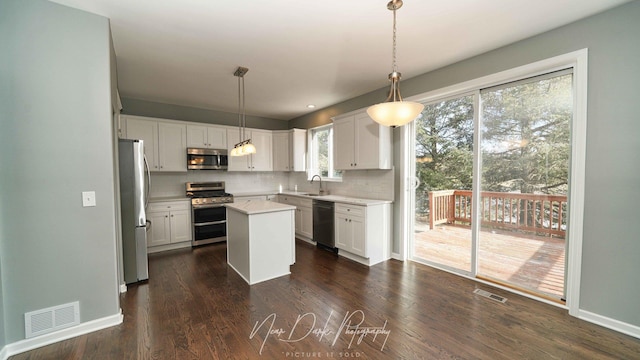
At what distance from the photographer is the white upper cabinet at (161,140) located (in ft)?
14.4

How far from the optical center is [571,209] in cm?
238

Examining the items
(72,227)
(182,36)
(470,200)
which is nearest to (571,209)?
(470,200)

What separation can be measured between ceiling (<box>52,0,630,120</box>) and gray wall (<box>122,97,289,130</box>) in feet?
2.60

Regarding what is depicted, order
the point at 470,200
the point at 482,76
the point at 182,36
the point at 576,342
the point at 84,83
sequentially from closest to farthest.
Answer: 1. the point at 576,342
2. the point at 84,83
3. the point at 182,36
4. the point at 482,76
5. the point at 470,200

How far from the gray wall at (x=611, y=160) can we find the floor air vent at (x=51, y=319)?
173 inches

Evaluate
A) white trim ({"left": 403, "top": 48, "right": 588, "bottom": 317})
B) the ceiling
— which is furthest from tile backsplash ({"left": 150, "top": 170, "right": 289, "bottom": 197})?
white trim ({"left": 403, "top": 48, "right": 588, "bottom": 317})

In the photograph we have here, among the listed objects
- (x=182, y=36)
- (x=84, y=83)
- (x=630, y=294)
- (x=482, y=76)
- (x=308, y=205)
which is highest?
(x=182, y=36)

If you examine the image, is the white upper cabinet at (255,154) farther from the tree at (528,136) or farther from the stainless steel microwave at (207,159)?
the tree at (528,136)

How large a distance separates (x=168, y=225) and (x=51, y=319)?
95.2 inches

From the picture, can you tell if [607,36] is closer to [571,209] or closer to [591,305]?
[571,209]

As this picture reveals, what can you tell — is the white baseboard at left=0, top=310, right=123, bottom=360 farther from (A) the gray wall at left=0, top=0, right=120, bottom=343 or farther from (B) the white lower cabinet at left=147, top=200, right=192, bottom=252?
(B) the white lower cabinet at left=147, top=200, right=192, bottom=252

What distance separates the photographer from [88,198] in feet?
7.08

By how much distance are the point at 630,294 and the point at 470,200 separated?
1.46 metres

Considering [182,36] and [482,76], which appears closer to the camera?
[182,36]
